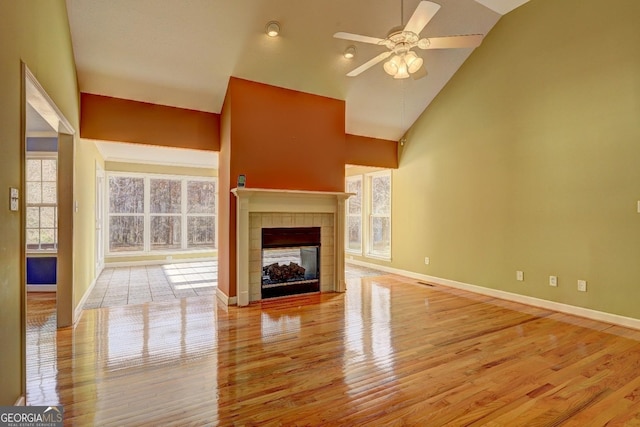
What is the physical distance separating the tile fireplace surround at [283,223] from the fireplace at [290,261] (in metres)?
0.09

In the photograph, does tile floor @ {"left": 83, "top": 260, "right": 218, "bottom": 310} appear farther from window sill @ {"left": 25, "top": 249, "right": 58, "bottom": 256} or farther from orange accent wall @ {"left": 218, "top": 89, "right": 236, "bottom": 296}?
window sill @ {"left": 25, "top": 249, "right": 58, "bottom": 256}

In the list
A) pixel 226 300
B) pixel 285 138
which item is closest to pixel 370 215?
pixel 285 138

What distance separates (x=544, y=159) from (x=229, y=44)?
408 centimetres

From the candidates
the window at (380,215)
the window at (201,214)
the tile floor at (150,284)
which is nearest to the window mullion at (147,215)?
the tile floor at (150,284)

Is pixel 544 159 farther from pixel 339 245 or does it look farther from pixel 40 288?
pixel 40 288

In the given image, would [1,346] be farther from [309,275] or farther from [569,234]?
[569,234]

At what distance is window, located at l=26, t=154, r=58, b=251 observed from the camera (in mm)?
5387

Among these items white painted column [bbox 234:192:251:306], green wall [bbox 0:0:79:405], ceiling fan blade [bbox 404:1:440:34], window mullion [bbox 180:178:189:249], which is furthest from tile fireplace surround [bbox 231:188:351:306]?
window mullion [bbox 180:178:189:249]

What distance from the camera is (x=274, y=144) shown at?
183 inches

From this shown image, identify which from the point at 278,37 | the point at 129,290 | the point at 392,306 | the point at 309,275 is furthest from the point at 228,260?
the point at 278,37

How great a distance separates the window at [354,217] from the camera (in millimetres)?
7668

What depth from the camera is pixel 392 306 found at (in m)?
4.29

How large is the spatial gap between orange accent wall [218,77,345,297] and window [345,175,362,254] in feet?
8.44

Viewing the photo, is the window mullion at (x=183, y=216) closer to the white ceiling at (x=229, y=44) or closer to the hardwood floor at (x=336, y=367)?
the white ceiling at (x=229, y=44)
